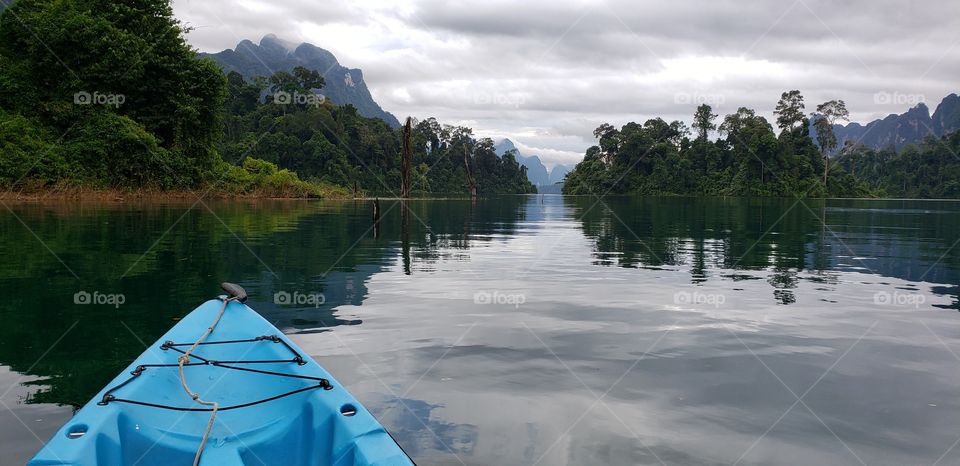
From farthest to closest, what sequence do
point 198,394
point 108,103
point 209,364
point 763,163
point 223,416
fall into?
point 763,163, point 108,103, point 209,364, point 198,394, point 223,416

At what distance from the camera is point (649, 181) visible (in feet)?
412

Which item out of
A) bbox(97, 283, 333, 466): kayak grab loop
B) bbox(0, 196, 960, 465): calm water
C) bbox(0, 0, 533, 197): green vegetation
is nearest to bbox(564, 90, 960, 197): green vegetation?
bbox(0, 0, 533, 197): green vegetation

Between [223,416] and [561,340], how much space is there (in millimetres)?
5352

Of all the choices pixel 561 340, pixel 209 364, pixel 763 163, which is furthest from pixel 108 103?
pixel 763 163

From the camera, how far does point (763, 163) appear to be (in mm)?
111000

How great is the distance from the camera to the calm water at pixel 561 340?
5953 mm

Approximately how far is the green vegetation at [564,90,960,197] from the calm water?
9966cm

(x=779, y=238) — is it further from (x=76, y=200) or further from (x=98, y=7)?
(x=98, y=7)

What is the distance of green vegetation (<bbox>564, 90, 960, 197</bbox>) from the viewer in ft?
366

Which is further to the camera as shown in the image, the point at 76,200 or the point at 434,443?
the point at 76,200

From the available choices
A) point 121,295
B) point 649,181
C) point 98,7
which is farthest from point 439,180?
point 121,295

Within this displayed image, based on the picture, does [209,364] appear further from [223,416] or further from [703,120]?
[703,120]

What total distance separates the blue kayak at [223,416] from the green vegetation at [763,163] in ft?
381

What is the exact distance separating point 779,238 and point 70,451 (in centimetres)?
2750
